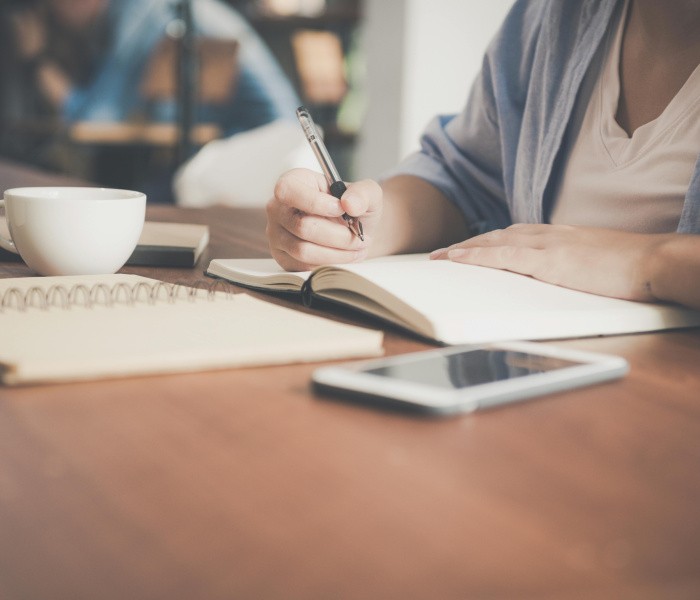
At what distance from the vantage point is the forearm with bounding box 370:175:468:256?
1010mm

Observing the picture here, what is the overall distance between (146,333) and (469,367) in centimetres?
20

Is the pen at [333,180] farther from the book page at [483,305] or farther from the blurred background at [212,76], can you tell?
the blurred background at [212,76]

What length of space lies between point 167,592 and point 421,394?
Result: 7.8 inches

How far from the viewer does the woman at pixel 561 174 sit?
75 centimetres

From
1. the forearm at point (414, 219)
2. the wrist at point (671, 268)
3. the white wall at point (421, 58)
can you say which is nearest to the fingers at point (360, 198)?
the forearm at point (414, 219)

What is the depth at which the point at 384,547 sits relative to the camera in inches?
11.7

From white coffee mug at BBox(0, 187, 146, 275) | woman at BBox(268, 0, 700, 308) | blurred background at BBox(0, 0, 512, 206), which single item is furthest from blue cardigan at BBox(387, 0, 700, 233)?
blurred background at BBox(0, 0, 512, 206)

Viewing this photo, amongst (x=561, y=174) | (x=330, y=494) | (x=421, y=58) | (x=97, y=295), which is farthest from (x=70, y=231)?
(x=421, y=58)

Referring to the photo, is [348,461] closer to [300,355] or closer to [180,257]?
[300,355]

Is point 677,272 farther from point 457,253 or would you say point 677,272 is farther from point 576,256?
point 457,253

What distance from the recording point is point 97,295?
24.9 inches

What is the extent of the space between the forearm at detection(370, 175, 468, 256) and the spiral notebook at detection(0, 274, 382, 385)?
0.38 m

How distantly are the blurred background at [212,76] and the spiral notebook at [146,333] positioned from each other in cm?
252

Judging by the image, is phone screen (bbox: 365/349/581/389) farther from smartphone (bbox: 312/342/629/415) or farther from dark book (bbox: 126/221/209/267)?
dark book (bbox: 126/221/209/267)
